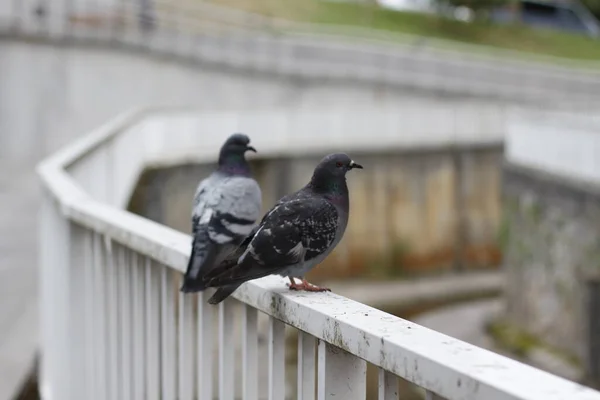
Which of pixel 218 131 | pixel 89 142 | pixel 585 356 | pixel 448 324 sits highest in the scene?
pixel 89 142

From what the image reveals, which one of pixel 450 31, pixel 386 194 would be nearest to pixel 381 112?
pixel 386 194

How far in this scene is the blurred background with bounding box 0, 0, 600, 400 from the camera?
15969 mm

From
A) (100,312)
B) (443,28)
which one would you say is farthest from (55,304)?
(443,28)

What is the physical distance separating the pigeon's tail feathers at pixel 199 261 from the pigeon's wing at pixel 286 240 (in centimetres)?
18

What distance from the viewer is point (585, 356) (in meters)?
15.3

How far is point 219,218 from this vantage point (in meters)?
4.10

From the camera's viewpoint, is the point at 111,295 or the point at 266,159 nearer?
the point at 111,295

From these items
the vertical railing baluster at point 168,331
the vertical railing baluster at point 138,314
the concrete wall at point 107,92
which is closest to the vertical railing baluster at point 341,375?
the vertical railing baluster at point 168,331

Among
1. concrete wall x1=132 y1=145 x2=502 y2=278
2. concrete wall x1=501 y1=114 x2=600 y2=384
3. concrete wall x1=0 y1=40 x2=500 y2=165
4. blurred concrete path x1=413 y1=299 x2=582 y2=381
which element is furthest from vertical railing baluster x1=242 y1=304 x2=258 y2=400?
concrete wall x1=0 y1=40 x2=500 y2=165

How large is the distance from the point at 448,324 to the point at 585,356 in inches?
190

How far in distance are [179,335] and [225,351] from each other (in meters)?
0.47

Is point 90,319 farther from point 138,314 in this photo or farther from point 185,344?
point 185,344

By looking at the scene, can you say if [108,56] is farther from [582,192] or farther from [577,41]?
[577,41]

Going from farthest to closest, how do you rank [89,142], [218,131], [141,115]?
[218,131] → [141,115] → [89,142]
